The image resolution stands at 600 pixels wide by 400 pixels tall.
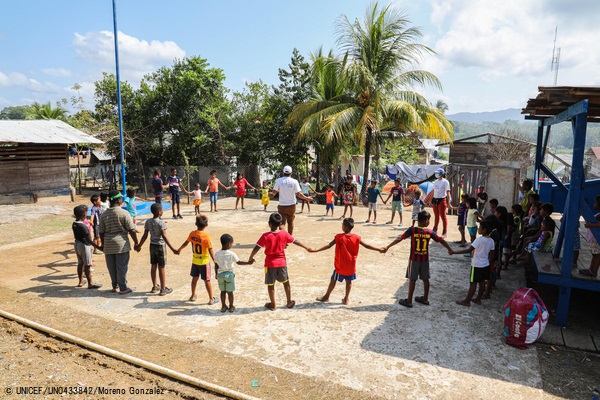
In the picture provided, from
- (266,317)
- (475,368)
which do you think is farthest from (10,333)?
(475,368)

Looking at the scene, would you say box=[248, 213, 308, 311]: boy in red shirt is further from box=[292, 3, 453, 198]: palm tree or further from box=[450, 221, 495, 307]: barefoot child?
box=[292, 3, 453, 198]: palm tree

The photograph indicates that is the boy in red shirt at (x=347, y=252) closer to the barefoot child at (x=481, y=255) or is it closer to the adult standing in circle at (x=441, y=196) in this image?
the barefoot child at (x=481, y=255)

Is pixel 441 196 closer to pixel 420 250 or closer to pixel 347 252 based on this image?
pixel 420 250

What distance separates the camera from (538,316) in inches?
193

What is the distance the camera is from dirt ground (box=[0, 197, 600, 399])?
13.6 ft

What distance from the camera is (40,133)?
58.7 feet

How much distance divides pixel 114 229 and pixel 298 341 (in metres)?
3.50

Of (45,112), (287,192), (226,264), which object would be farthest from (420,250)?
(45,112)

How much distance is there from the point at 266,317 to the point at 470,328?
9.24 ft

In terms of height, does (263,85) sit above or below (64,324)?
above

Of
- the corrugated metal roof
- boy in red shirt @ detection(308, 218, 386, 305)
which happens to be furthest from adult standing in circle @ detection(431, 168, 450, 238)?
A: the corrugated metal roof

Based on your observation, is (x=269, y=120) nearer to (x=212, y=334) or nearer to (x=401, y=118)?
(x=401, y=118)

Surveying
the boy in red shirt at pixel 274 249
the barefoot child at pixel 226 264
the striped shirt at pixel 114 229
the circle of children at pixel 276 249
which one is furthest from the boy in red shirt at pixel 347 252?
the striped shirt at pixel 114 229

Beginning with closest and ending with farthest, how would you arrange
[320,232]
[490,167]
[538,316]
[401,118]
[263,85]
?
[538,316] → [320,232] → [490,167] → [401,118] → [263,85]
